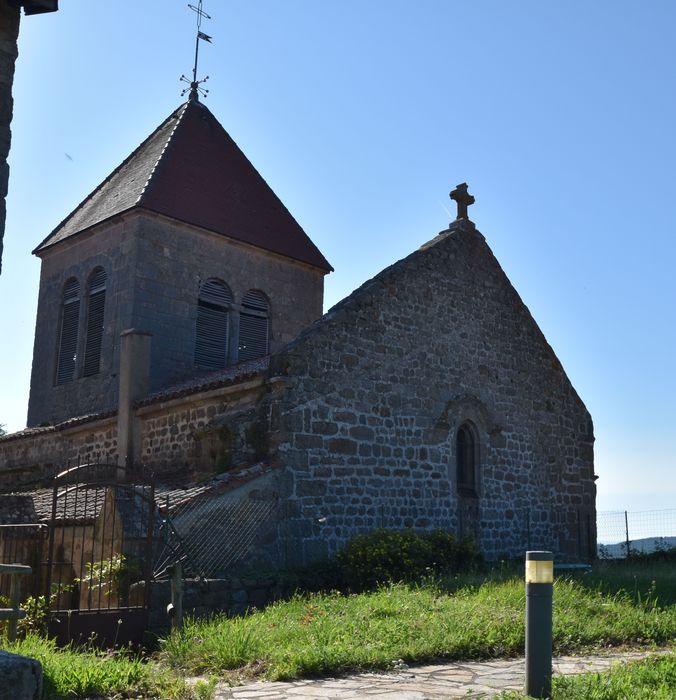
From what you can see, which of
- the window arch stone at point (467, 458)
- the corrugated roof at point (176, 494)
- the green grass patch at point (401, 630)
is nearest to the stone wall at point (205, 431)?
the corrugated roof at point (176, 494)

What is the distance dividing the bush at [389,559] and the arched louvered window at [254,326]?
823 cm

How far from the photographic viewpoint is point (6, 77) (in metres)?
6.53

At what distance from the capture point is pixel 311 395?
14141mm

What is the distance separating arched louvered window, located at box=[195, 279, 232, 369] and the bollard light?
573 inches

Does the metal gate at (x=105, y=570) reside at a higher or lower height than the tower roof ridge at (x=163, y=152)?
lower

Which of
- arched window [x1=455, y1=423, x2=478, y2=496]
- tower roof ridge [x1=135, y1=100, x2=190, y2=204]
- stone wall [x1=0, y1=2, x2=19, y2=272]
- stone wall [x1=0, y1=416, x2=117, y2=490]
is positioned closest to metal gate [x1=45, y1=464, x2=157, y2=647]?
stone wall [x1=0, y1=2, x2=19, y2=272]

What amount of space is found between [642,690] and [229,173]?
1872cm

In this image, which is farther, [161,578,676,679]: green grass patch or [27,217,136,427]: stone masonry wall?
[27,217,136,427]: stone masonry wall

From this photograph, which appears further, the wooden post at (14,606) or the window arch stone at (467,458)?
the window arch stone at (467,458)

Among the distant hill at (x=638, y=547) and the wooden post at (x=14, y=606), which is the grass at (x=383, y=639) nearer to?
the wooden post at (x=14, y=606)

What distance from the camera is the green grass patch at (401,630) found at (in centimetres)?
759

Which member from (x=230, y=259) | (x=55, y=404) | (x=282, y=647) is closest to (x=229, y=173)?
(x=230, y=259)

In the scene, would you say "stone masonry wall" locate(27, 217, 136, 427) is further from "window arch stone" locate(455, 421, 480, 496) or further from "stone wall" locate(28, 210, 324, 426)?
"window arch stone" locate(455, 421, 480, 496)

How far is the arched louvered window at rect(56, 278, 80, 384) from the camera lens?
2114 cm
